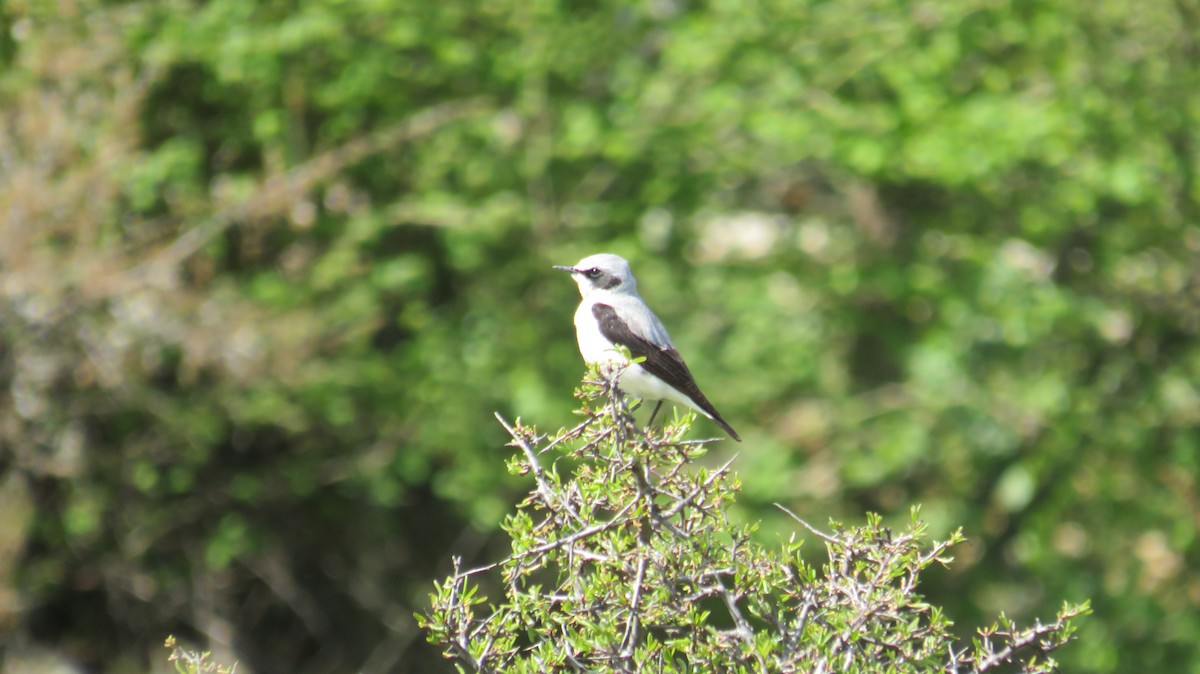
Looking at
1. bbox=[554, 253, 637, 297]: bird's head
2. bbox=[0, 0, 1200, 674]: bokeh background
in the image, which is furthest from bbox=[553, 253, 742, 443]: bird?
bbox=[0, 0, 1200, 674]: bokeh background

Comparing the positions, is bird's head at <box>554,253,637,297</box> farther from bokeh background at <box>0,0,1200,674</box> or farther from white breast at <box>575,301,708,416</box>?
bokeh background at <box>0,0,1200,674</box>

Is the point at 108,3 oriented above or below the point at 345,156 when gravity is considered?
above

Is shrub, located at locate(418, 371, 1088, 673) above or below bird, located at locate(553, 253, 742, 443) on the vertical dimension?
above

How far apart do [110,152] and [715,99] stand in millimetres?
3743

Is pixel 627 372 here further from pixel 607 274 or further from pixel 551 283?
pixel 551 283

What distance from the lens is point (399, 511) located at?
10.9 m

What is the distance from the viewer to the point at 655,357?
5609 millimetres

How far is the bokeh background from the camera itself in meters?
8.69

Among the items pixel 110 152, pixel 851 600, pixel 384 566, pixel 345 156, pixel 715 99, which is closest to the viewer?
pixel 851 600

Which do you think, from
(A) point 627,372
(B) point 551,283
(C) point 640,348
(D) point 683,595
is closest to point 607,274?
(C) point 640,348

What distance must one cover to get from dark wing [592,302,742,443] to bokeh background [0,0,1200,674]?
11.1 feet

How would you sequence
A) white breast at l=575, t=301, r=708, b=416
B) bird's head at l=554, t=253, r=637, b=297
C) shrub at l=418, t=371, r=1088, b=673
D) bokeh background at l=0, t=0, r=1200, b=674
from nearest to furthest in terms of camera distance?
shrub at l=418, t=371, r=1088, b=673 < white breast at l=575, t=301, r=708, b=416 < bird's head at l=554, t=253, r=637, b=297 < bokeh background at l=0, t=0, r=1200, b=674

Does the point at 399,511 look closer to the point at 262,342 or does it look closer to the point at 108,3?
the point at 262,342

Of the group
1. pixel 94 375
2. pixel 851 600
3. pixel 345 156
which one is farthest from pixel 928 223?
pixel 851 600
